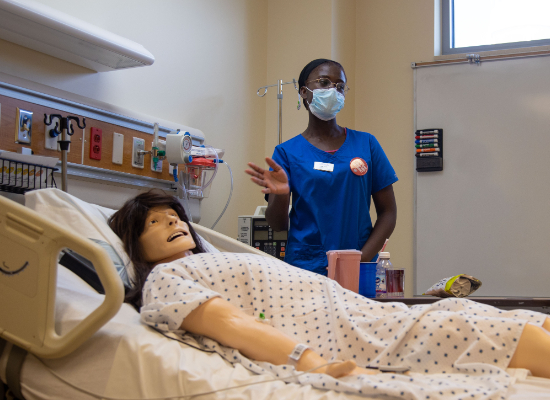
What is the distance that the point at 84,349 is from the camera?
1274 millimetres

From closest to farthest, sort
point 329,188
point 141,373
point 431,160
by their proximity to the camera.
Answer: point 141,373, point 329,188, point 431,160

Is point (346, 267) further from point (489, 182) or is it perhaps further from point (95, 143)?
point (489, 182)

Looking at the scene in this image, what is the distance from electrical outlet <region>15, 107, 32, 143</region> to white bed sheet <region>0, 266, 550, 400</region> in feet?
3.40

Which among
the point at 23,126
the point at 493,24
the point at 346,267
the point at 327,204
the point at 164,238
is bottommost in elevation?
the point at 346,267

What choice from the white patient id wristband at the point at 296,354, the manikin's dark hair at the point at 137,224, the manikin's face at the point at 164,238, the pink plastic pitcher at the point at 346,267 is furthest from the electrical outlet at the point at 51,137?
the white patient id wristband at the point at 296,354

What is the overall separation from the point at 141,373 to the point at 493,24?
3.63 meters

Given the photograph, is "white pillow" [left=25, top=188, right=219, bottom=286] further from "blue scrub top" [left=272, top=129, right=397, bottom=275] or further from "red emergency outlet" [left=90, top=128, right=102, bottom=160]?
"blue scrub top" [left=272, top=129, right=397, bottom=275]

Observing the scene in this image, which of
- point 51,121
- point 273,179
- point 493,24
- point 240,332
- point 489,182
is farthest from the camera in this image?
point 493,24

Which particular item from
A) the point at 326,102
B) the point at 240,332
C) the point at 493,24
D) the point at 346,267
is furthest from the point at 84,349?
the point at 493,24

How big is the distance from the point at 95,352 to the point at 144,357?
125mm

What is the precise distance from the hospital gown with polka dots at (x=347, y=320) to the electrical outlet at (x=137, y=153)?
3.84 ft

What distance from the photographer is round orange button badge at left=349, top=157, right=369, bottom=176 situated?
2.42 meters

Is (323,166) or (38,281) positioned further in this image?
(323,166)

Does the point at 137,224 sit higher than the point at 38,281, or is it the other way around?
the point at 137,224
